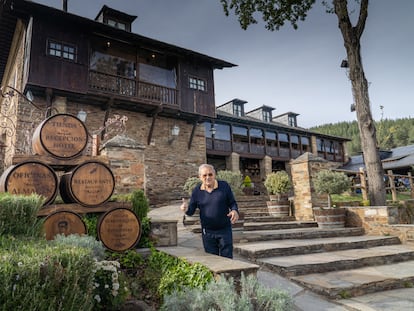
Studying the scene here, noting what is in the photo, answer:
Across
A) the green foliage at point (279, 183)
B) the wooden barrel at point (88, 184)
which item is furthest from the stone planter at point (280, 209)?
the wooden barrel at point (88, 184)

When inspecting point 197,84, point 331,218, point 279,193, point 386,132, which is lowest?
point 331,218

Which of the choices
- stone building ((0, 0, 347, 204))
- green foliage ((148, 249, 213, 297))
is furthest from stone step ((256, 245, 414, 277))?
stone building ((0, 0, 347, 204))

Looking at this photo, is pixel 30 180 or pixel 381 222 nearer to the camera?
pixel 30 180

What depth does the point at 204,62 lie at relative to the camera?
47.5 feet

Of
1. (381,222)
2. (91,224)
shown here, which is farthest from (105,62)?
(381,222)

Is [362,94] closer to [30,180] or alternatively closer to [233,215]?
[233,215]

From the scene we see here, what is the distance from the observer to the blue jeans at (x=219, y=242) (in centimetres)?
298

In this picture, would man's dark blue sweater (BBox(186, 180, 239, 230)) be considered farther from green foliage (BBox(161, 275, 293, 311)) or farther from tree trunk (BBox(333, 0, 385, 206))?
tree trunk (BBox(333, 0, 385, 206))

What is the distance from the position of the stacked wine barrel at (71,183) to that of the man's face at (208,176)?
3.31ft

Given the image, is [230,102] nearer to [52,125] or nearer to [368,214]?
[368,214]

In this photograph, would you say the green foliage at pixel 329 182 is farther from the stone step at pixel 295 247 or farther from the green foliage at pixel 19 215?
the green foliage at pixel 19 215

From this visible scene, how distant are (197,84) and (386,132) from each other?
40.7 metres

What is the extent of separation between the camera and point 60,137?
10.5 ft

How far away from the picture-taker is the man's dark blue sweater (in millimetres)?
2945
